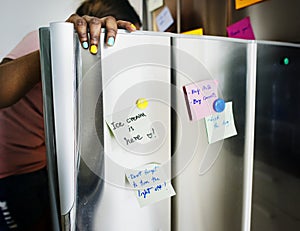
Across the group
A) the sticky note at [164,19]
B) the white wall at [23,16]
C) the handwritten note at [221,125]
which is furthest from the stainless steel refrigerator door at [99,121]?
the sticky note at [164,19]

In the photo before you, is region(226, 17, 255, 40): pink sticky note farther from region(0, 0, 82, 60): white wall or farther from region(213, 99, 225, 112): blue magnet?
region(0, 0, 82, 60): white wall

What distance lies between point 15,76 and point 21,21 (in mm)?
601

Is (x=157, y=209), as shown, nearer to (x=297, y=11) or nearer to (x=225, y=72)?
(x=225, y=72)

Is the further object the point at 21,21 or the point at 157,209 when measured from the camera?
the point at 21,21

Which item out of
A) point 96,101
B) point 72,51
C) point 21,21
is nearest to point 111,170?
point 96,101

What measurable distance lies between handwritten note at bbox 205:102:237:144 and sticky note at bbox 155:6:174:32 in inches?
35.7

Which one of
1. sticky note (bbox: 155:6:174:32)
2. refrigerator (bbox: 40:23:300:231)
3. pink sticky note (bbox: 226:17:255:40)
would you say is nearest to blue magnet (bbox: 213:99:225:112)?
refrigerator (bbox: 40:23:300:231)

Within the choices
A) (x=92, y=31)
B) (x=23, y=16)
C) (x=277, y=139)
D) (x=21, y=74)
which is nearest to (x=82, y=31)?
(x=92, y=31)

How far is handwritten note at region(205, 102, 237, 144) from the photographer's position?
2.36 feet

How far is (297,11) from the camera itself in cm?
91

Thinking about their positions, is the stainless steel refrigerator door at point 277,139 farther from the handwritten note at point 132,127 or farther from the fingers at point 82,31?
the fingers at point 82,31

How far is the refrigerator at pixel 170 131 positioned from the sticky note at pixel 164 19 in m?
0.79

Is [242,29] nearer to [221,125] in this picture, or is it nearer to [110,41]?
[221,125]

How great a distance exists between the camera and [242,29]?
108 cm
